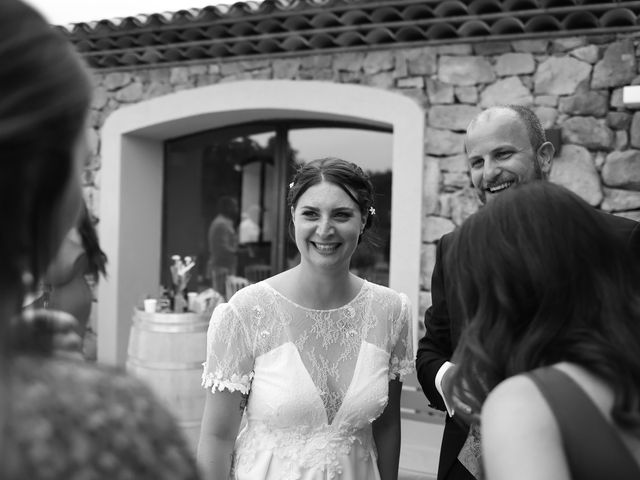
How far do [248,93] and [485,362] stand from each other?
14.8 ft

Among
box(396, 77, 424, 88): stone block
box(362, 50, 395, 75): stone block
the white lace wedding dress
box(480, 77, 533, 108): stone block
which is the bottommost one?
the white lace wedding dress

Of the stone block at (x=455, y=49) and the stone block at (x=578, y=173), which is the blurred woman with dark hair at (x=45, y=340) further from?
the stone block at (x=455, y=49)

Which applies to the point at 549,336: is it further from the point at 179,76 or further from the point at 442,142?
the point at 179,76

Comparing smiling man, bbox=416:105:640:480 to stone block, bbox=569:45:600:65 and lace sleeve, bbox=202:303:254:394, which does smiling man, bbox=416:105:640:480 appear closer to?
lace sleeve, bbox=202:303:254:394

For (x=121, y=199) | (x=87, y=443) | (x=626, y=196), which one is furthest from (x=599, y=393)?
(x=121, y=199)

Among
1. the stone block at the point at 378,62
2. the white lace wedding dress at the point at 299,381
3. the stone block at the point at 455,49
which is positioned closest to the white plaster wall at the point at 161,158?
the stone block at the point at 378,62

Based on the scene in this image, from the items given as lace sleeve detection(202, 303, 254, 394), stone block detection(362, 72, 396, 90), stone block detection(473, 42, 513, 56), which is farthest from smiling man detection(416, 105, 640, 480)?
stone block detection(362, 72, 396, 90)

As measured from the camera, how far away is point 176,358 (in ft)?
14.7

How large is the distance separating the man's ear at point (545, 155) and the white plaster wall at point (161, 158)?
8.00 feet

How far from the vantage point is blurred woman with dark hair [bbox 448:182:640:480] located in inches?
43.6

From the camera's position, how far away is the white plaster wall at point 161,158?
494cm

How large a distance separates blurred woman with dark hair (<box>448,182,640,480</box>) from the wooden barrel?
10.8 feet

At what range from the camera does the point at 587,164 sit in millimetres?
4426

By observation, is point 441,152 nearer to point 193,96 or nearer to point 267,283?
point 193,96
